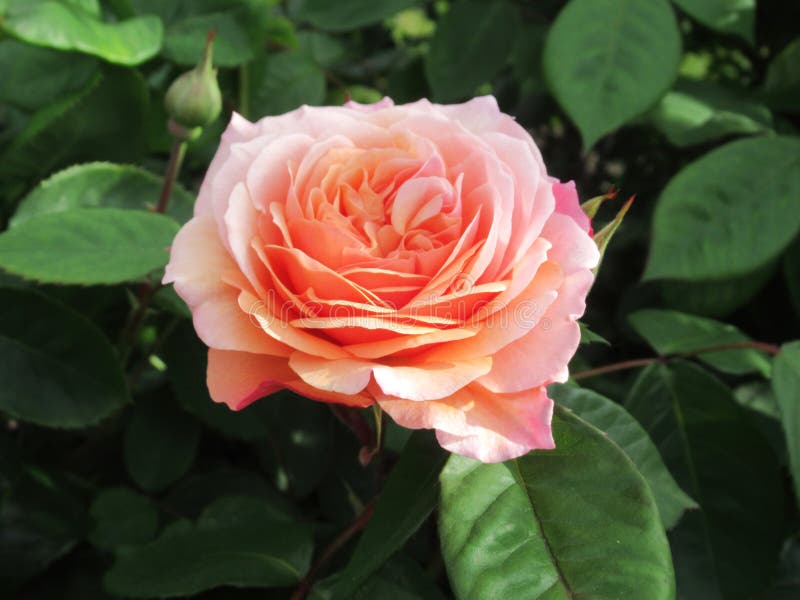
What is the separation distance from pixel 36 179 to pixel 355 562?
21.2 inches

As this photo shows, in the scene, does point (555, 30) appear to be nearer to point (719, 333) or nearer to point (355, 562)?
point (719, 333)

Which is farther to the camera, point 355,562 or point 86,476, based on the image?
point 86,476

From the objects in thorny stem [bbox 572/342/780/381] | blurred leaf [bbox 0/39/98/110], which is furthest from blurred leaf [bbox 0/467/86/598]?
thorny stem [bbox 572/342/780/381]

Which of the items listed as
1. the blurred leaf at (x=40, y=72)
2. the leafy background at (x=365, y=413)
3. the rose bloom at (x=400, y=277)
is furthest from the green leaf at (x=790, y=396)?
the blurred leaf at (x=40, y=72)

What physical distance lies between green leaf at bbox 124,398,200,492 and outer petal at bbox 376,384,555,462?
470 millimetres

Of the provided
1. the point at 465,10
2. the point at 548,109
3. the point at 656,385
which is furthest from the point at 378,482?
the point at 548,109

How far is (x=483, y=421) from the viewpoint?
0.45 metres

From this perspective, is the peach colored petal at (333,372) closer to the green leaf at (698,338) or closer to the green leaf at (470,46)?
the green leaf at (698,338)

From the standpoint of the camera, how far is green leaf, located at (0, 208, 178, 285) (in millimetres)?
602

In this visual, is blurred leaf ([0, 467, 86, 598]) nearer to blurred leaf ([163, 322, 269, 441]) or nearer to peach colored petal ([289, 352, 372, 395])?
blurred leaf ([163, 322, 269, 441])

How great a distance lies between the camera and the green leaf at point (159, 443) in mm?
831

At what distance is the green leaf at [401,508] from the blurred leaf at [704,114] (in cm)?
54

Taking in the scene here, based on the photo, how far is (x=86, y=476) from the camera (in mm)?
912

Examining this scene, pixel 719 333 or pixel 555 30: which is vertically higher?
pixel 555 30
